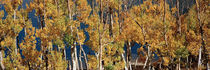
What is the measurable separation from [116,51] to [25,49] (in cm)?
838

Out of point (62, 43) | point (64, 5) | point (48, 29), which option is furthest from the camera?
point (64, 5)

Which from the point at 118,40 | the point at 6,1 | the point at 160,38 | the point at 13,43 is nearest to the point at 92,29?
the point at 118,40

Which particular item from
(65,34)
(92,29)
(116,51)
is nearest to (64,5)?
(92,29)

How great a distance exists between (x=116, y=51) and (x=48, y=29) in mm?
6495

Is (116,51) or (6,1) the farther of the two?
(6,1)

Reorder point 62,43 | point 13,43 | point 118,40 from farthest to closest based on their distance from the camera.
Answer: point 13,43 < point 118,40 < point 62,43

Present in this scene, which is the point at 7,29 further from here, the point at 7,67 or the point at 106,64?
the point at 106,64

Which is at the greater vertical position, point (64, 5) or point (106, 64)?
point (64, 5)

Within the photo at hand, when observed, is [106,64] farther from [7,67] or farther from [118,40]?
[7,67]

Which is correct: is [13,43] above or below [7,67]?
above

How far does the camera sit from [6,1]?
18484 mm

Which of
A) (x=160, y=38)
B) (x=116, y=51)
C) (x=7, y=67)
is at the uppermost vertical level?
(x=160, y=38)

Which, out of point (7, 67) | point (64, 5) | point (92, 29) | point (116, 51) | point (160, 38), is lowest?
point (7, 67)

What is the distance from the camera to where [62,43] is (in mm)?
12492
